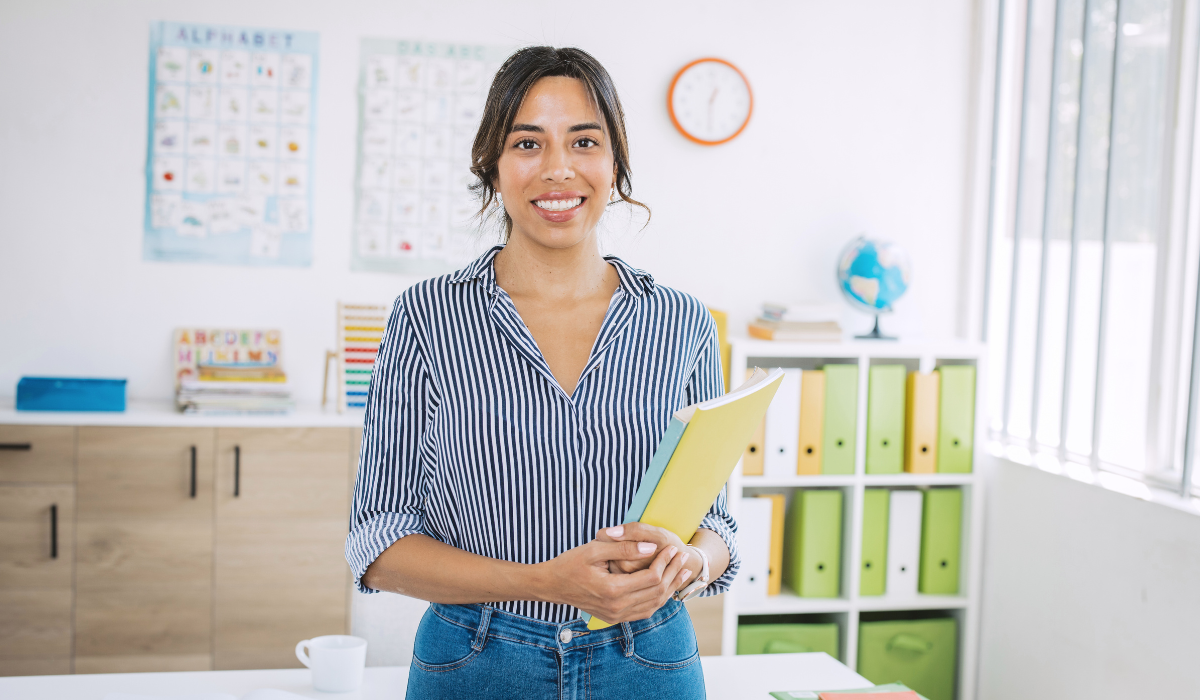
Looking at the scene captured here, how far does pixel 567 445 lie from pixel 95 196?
2.46 metres

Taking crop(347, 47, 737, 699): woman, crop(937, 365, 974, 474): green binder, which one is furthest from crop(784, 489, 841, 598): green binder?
crop(347, 47, 737, 699): woman

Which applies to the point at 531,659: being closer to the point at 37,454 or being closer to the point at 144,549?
the point at 144,549

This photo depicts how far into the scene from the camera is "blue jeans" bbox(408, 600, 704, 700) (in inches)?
44.4

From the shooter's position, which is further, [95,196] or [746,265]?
[746,265]

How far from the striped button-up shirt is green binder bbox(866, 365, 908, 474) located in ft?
6.35

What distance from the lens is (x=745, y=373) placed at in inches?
117

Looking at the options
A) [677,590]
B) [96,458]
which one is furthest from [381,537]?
[96,458]

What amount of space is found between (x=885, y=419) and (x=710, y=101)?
1239 mm

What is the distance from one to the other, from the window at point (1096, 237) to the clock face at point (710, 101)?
92 centimetres

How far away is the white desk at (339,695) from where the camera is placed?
142 centimetres

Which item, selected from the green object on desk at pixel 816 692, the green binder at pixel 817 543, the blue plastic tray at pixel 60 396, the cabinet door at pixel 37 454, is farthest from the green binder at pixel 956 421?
the cabinet door at pixel 37 454

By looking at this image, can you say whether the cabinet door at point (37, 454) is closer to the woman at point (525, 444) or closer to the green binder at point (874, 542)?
the woman at point (525, 444)

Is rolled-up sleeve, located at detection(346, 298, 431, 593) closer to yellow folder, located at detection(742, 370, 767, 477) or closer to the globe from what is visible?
yellow folder, located at detection(742, 370, 767, 477)

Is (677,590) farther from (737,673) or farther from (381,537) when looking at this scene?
(737,673)
